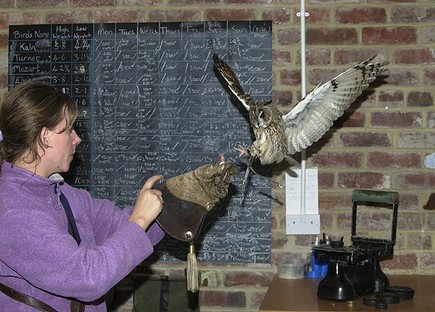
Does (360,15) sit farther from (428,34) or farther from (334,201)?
(334,201)

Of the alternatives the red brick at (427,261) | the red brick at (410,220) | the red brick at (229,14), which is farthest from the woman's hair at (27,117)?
the red brick at (427,261)

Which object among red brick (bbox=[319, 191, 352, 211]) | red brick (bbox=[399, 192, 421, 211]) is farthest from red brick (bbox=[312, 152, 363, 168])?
red brick (bbox=[399, 192, 421, 211])

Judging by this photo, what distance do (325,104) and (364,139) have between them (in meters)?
0.54

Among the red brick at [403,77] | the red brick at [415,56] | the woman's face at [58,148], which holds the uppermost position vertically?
the red brick at [415,56]

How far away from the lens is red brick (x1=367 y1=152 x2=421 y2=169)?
10.6 ft

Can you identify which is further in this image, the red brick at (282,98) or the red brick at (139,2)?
the red brick at (139,2)

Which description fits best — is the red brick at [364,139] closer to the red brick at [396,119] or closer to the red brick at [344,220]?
the red brick at [396,119]

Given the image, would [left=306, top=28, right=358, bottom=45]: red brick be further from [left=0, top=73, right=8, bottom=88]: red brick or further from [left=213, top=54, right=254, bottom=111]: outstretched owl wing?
[left=0, top=73, right=8, bottom=88]: red brick

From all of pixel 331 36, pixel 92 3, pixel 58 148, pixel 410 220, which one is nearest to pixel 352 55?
pixel 331 36

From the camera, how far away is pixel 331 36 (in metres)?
3.29

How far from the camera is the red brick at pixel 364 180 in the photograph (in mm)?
3247

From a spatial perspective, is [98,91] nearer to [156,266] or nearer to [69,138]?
[156,266]

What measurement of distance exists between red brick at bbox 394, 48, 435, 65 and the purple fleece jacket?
181cm

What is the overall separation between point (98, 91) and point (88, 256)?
1.73 meters
